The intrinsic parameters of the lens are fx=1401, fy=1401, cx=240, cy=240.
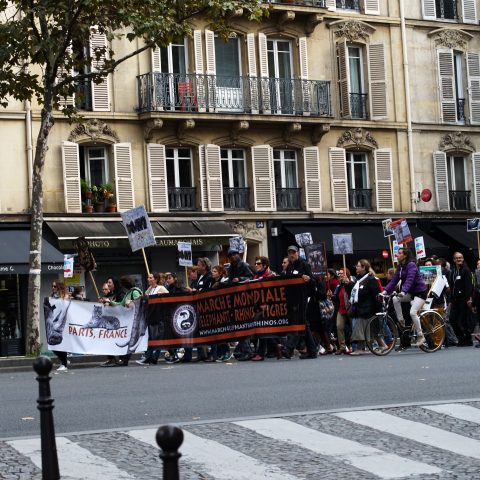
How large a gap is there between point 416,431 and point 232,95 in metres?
28.4

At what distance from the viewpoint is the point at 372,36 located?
42656 mm

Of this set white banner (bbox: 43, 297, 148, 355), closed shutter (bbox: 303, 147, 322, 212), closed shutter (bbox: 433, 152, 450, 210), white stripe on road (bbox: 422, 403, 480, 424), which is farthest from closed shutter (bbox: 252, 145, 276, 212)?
white stripe on road (bbox: 422, 403, 480, 424)

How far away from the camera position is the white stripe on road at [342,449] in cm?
1009

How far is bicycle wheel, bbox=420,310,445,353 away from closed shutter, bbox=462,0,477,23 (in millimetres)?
22401

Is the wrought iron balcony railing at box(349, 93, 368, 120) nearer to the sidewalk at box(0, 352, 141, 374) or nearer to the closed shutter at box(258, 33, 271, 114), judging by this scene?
the closed shutter at box(258, 33, 271, 114)

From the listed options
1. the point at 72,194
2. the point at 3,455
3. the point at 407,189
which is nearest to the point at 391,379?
the point at 3,455

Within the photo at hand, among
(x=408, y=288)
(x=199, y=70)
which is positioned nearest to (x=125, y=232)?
(x=199, y=70)

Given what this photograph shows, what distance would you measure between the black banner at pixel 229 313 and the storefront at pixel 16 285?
10140 millimetres

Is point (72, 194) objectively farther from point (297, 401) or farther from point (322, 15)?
point (297, 401)

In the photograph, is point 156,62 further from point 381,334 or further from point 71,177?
point 381,334

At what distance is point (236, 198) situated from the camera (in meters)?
40.0

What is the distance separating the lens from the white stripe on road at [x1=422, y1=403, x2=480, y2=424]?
12590 mm

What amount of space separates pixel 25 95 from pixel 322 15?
49.3 feet

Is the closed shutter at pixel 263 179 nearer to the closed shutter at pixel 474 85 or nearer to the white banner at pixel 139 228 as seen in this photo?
the closed shutter at pixel 474 85
